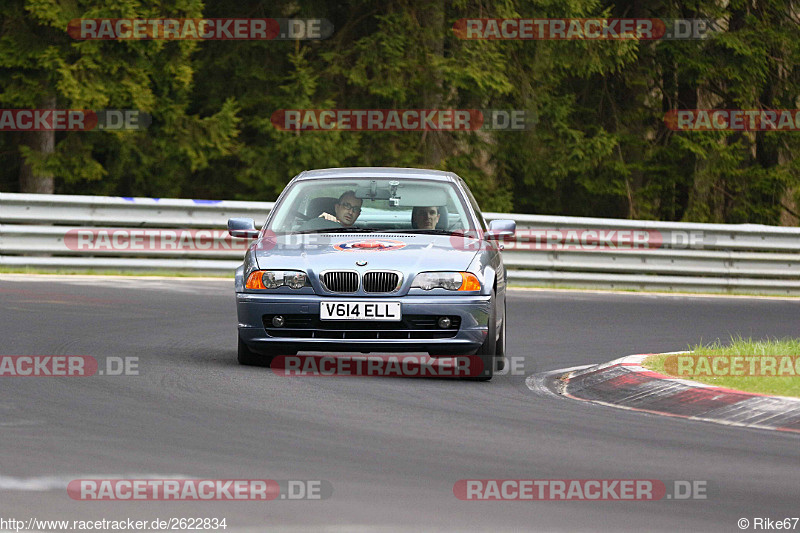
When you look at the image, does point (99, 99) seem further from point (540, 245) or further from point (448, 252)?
point (448, 252)

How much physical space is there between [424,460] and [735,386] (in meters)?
3.31

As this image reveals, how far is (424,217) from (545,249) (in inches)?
383

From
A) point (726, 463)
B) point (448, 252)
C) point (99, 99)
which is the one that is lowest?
point (726, 463)

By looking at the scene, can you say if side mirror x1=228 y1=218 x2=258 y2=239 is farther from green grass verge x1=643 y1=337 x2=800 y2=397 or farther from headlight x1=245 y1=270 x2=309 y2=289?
green grass verge x1=643 y1=337 x2=800 y2=397

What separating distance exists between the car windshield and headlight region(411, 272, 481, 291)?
2.87 ft

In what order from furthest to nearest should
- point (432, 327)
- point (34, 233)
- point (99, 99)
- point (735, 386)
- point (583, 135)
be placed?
point (583, 135) < point (99, 99) < point (34, 233) < point (432, 327) < point (735, 386)

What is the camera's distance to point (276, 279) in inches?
409

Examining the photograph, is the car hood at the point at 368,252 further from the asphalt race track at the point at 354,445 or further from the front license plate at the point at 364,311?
the asphalt race track at the point at 354,445

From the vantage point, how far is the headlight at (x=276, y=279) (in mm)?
10320

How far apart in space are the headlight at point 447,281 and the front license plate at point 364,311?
0.23 meters

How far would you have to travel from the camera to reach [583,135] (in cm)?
3164

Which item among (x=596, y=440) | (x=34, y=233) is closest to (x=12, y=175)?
(x=34, y=233)

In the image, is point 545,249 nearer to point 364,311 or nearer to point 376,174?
point 376,174

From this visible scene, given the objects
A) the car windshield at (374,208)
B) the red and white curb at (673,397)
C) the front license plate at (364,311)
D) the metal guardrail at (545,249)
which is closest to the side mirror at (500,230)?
the car windshield at (374,208)
